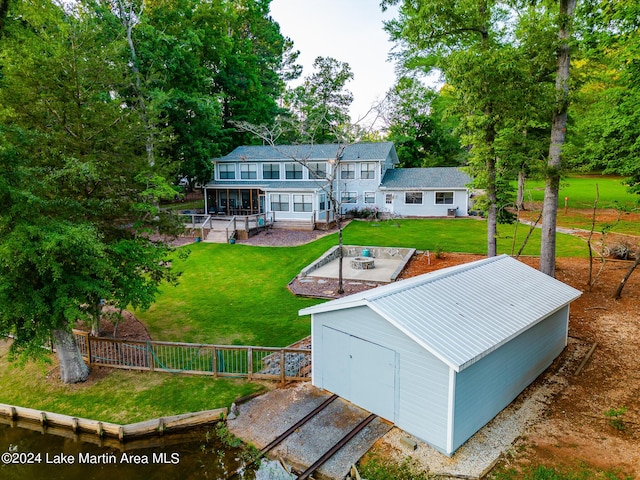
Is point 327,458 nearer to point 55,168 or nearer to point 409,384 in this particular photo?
point 409,384

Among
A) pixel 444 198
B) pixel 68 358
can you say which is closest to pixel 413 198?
pixel 444 198

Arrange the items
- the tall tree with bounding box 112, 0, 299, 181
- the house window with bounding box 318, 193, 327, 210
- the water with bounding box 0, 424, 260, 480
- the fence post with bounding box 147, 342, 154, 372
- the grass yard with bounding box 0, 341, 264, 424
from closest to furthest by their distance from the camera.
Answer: the water with bounding box 0, 424, 260, 480 < the grass yard with bounding box 0, 341, 264, 424 < the fence post with bounding box 147, 342, 154, 372 < the tall tree with bounding box 112, 0, 299, 181 < the house window with bounding box 318, 193, 327, 210

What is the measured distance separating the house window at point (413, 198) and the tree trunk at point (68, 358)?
2867 centimetres

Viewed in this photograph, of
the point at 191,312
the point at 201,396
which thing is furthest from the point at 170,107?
the point at 201,396

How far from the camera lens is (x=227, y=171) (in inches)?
1422

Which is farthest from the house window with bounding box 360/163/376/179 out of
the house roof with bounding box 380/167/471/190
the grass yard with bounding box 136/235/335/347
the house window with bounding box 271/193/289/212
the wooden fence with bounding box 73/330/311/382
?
the wooden fence with bounding box 73/330/311/382

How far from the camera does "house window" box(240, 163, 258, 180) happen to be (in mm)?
35219

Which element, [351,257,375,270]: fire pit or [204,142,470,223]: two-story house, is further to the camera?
[204,142,470,223]: two-story house

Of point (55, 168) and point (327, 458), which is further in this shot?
point (55, 168)

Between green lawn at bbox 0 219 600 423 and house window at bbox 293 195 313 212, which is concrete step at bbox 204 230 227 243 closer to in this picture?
green lawn at bbox 0 219 600 423

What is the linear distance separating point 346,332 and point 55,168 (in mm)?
8491

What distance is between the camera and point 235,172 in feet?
117

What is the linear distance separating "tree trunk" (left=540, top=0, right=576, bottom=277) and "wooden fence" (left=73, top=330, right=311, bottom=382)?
10.4 meters

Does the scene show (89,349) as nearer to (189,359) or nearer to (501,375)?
(189,359)
